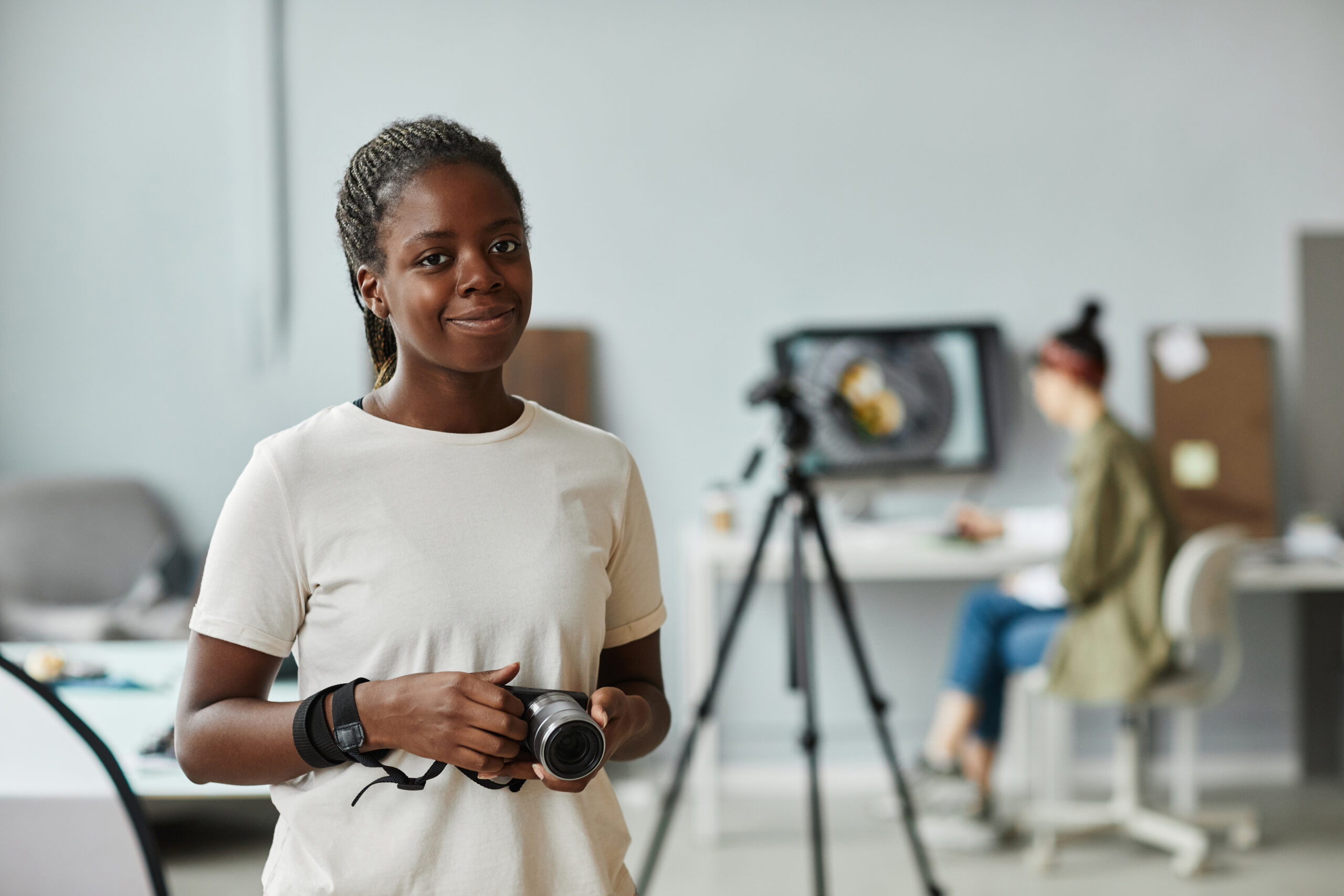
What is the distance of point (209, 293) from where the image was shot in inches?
145

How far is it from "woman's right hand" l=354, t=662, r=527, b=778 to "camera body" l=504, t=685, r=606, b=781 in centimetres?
1

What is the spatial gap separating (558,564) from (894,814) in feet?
9.07

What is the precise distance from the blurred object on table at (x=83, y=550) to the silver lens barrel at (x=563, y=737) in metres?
3.05

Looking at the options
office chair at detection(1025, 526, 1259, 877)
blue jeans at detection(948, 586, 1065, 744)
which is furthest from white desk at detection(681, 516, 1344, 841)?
office chair at detection(1025, 526, 1259, 877)

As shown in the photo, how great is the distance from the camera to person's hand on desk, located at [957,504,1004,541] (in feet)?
10.7

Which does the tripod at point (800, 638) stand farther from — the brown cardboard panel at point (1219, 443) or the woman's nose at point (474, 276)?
the brown cardboard panel at point (1219, 443)

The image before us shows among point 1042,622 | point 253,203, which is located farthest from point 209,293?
point 1042,622

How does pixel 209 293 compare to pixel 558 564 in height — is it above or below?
above

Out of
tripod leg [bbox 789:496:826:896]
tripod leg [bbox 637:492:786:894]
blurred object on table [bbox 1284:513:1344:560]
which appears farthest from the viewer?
blurred object on table [bbox 1284:513:1344:560]

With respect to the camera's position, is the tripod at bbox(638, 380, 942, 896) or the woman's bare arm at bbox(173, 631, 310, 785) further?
the tripod at bbox(638, 380, 942, 896)

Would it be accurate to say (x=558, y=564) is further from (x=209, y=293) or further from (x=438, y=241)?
(x=209, y=293)

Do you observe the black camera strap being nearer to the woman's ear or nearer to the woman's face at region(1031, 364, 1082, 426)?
the woman's ear

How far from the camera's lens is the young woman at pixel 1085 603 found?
2836mm

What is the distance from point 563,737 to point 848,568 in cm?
249
